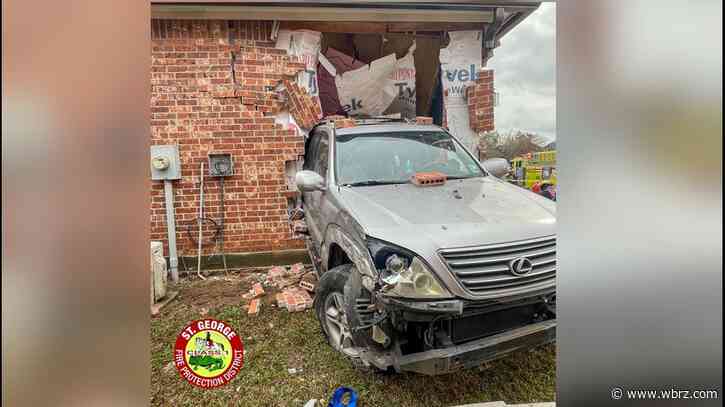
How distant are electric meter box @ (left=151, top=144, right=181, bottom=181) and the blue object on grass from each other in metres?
1.08

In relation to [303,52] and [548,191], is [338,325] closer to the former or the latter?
[548,191]

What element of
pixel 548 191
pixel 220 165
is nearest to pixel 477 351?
pixel 548 191

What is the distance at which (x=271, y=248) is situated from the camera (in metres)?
1.42

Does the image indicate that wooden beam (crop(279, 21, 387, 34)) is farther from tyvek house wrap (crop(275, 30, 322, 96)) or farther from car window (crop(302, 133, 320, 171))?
car window (crop(302, 133, 320, 171))

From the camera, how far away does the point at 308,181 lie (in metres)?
1.40

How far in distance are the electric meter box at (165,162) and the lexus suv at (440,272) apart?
18.6 inches

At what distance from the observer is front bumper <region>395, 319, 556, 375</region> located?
1.21 metres

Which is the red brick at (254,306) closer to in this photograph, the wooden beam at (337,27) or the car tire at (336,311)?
the car tire at (336,311)

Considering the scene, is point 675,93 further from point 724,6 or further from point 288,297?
point 288,297

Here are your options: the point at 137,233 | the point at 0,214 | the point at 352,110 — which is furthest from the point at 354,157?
the point at 0,214

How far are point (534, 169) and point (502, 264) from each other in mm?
432

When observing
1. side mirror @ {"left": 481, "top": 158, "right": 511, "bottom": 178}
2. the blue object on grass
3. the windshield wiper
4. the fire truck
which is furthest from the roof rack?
the blue object on grass

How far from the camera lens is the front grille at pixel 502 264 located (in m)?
1.20

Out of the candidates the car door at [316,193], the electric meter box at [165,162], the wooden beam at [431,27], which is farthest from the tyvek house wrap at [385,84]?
the electric meter box at [165,162]
